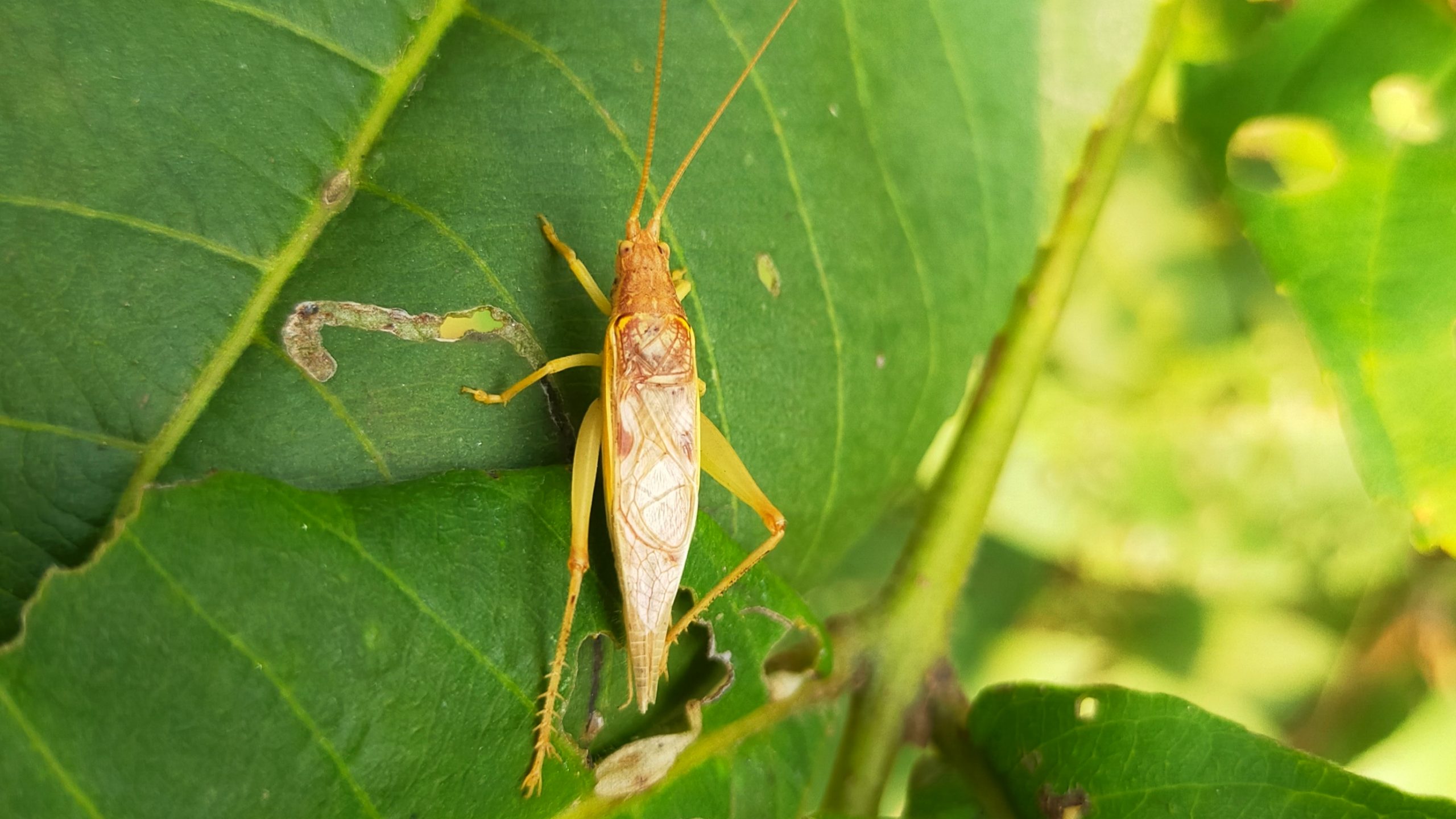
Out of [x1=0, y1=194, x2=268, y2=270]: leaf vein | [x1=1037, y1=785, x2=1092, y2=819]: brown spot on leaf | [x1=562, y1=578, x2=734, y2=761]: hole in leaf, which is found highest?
[x1=0, y1=194, x2=268, y2=270]: leaf vein

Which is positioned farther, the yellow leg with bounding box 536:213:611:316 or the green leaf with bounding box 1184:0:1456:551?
the green leaf with bounding box 1184:0:1456:551

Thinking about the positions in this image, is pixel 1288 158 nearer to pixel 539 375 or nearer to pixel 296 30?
pixel 539 375

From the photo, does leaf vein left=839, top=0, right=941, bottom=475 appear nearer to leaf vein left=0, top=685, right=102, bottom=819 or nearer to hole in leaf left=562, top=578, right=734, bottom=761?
hole in leaf left=562, top=578, right=734, bottom=761

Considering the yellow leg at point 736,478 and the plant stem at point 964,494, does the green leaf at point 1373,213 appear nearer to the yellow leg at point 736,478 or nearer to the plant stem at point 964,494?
the plant stem at point 964,494

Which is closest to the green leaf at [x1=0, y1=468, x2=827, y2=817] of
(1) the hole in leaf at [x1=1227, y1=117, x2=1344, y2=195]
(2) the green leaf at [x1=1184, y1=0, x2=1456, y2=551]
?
(2) the green leaf at [x1=1184, y1=0, x2=1456, y2=551]

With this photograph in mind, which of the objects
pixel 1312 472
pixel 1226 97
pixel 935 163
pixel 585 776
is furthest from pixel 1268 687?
pixel 585 776

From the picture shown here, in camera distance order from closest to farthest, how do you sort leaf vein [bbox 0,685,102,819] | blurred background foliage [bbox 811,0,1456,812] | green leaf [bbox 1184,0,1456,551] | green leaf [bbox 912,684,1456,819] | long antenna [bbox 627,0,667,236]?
1. leaf vein [bbox 0,685,102,819]
2. green leaf [bbox 912,684,1456,819]
3. long antenna [bbox 627,0,667,236]
4. green leaf [bbox 1184,0,1456,551]
5. blurred background foliage [bbox 811,0,1456,812]

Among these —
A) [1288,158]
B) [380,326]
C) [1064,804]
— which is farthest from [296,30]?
[1288,158]
